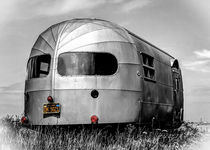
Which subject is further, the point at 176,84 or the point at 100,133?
the point at 176,84

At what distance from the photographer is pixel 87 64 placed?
835 centimetres

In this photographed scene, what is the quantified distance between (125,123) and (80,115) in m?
1.16

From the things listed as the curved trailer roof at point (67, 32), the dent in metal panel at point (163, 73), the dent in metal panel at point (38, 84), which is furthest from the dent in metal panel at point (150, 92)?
the dent in metal panel at point (38, 84)

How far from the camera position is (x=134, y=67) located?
28.3ft

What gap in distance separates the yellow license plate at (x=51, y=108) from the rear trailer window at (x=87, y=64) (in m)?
0.81

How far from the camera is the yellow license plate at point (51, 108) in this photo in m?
8.31

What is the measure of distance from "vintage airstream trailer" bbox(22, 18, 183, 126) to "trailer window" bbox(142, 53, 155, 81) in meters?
0.03

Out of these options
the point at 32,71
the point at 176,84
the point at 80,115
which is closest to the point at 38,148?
the point at 80,115

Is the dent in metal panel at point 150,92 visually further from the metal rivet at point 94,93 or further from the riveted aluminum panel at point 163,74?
the metal rivet at point 94,93

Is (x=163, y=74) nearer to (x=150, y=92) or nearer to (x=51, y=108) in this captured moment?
(x=150, y=92)

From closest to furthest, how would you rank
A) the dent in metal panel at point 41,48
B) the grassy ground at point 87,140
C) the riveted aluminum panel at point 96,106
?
the grassy ground at point 87,140
the riveted aluminum panel at point 96,106
the dent in metal panel at point 41,48

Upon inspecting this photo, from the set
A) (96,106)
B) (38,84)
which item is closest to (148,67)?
(96,106)

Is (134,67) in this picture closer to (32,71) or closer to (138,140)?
(138,140)

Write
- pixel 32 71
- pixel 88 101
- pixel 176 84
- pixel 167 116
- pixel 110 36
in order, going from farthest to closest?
pixel 176 84, pixel 167 116, pixel 32 71, pixel 110 36, pixel 88 101
